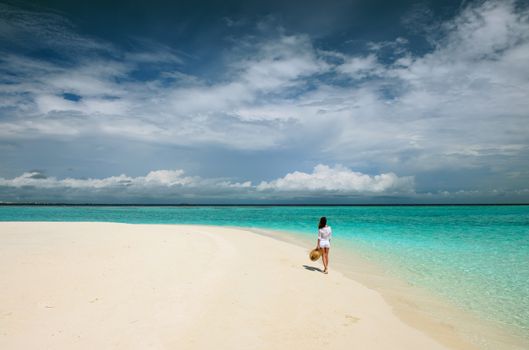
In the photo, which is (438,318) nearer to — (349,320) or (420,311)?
(420,311)

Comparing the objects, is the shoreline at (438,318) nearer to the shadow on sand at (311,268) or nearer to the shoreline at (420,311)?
the shoreline at (420,311)

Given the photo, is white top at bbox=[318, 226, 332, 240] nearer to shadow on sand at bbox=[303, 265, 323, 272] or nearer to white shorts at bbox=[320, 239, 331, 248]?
white shorts at bbox=[320, 239, 331, 248]

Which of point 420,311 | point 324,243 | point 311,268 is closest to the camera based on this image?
point 420,311

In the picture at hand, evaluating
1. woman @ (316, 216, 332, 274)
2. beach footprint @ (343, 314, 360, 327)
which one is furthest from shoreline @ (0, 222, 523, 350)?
beach footprint @ (343, 314, 360, 327)

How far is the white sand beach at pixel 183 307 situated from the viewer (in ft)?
17.7

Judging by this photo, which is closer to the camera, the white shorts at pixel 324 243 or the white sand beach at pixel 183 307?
the white sand beach at pixel 183 307

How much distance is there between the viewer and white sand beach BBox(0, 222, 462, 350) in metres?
5.38

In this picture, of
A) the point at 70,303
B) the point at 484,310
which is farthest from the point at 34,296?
the point at 484,310

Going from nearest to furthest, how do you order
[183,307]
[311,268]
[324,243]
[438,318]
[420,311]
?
[183,307]
[438,318]
[420,311]
[324,243]
[311,268]

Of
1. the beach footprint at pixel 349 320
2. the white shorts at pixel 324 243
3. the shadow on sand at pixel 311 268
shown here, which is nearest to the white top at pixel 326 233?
the white shorts at pixel 324 243

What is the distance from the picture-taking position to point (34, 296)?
7.05 m

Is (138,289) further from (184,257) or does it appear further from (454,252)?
(454,252)

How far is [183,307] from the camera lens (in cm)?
676

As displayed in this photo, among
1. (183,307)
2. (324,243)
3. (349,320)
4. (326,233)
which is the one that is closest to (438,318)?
(349,320)
